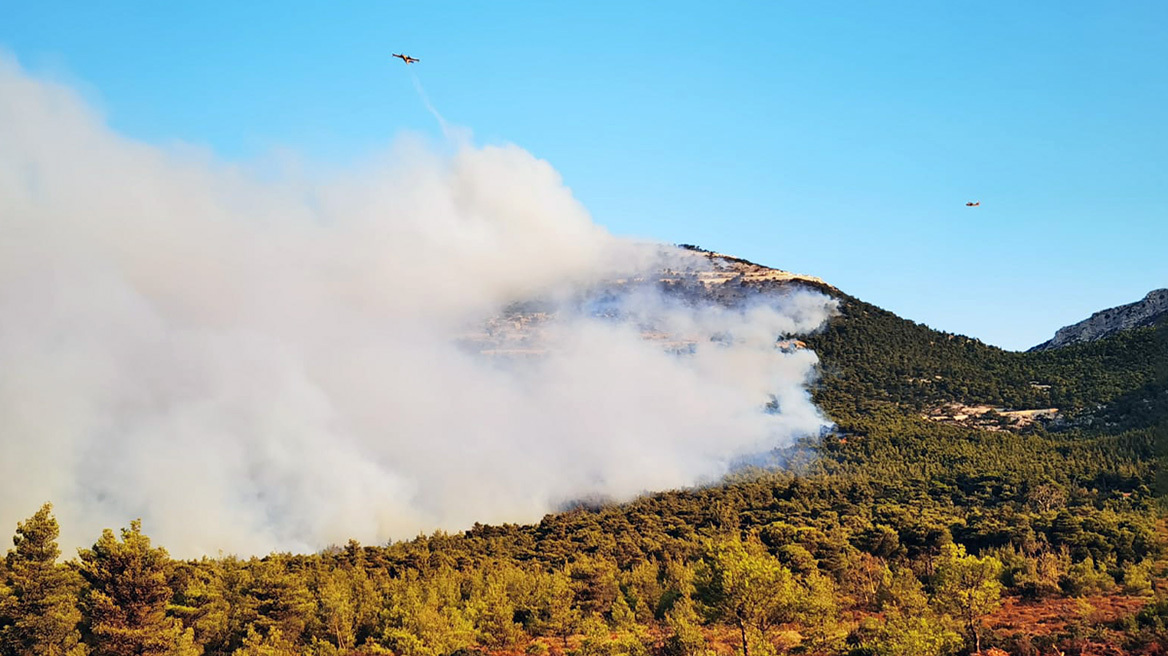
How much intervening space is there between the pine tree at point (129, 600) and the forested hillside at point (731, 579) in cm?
17

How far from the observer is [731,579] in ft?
201

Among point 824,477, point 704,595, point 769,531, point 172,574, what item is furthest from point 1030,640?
point 824,477

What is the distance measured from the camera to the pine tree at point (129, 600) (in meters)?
68.2

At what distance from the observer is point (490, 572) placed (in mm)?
122188

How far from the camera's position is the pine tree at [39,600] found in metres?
69.6

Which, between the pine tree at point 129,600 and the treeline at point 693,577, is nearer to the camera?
the pine tree at point 129,600

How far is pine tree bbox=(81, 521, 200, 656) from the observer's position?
224 ft

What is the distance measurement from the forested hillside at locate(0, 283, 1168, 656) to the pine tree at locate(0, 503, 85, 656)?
188 millimetres

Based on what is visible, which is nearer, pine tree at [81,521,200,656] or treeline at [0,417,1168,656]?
pine tree at [81,521,200,656]

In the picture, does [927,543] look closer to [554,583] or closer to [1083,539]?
[1083,539]

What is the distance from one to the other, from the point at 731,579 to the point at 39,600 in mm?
61058

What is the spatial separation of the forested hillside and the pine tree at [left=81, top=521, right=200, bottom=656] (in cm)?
17

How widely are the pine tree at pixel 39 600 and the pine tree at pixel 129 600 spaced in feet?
A: 8.47

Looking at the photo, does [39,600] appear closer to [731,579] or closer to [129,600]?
[129,600]
